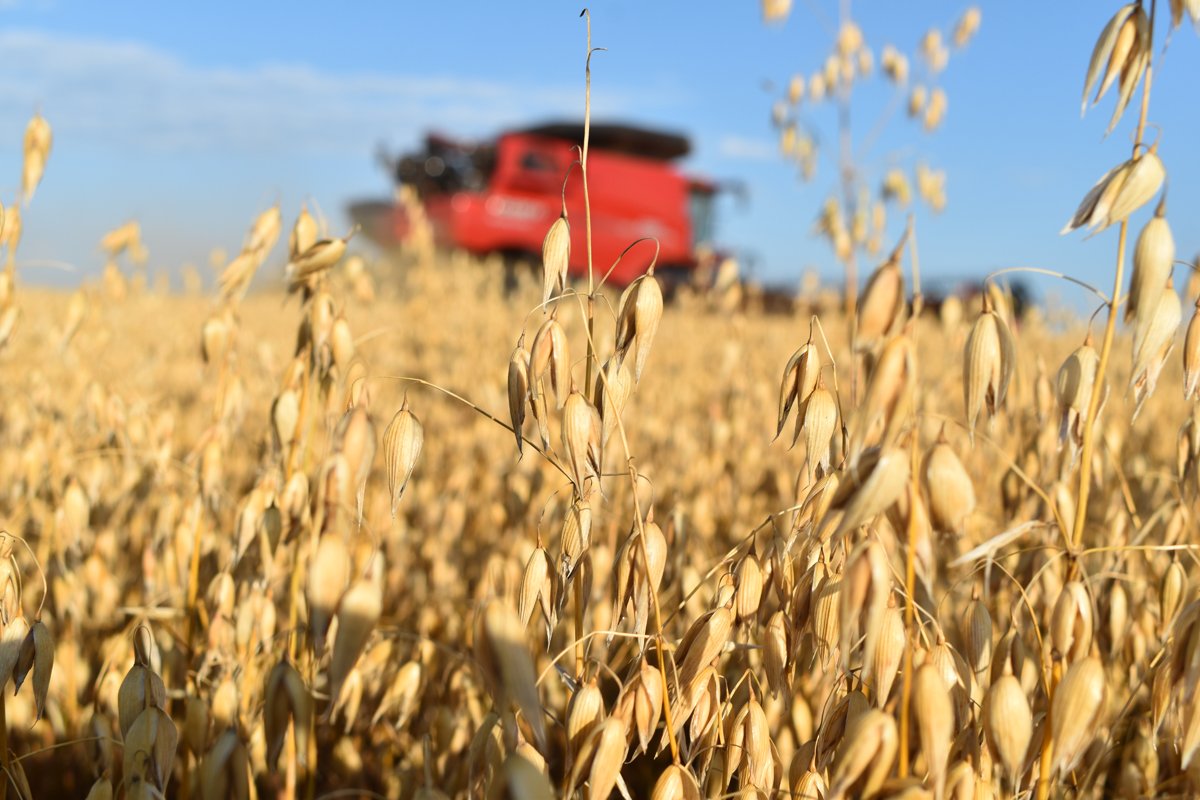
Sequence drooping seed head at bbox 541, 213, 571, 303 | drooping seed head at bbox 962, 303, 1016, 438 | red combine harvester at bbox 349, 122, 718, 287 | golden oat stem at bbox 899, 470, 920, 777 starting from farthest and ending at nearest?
1. red combine harvester at bbox 349, 122, 718, 287
2. drooping seed head at bbox 541, 213, 571, 303
3. drooping seed head at bbox 962, 303, 1016, 438
4. golden oat stem at bbox 899, 470, 920, 777

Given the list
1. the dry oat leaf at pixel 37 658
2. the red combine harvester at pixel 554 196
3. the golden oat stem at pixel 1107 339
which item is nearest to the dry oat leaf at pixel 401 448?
the dry oat leaf at pixel 37 658

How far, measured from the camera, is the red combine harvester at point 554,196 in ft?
33.2

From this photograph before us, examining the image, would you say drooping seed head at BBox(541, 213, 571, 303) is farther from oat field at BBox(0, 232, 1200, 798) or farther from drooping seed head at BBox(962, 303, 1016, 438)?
drooping seed head at BBox(962, 303, 1016, 438)

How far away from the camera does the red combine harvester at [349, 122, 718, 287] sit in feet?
33.2

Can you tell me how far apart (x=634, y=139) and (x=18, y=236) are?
1190cm

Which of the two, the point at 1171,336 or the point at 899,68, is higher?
the point at 899,68

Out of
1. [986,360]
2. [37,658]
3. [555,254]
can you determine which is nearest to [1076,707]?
[986,360]

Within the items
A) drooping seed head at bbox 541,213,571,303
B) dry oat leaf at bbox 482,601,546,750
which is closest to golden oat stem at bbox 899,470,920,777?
dry oat leaf at bbox 482,601,546,750

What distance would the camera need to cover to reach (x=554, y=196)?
10281mm

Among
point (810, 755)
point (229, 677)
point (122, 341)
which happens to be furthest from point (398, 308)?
point (810, 755)

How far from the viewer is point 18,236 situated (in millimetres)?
1028

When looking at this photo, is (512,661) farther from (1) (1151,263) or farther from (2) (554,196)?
(2) (554,196)

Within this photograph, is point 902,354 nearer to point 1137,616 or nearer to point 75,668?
point 1137,616

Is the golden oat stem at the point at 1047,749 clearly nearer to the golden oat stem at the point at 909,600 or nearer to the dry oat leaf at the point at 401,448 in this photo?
the golden oat stem at the point at 909,600
